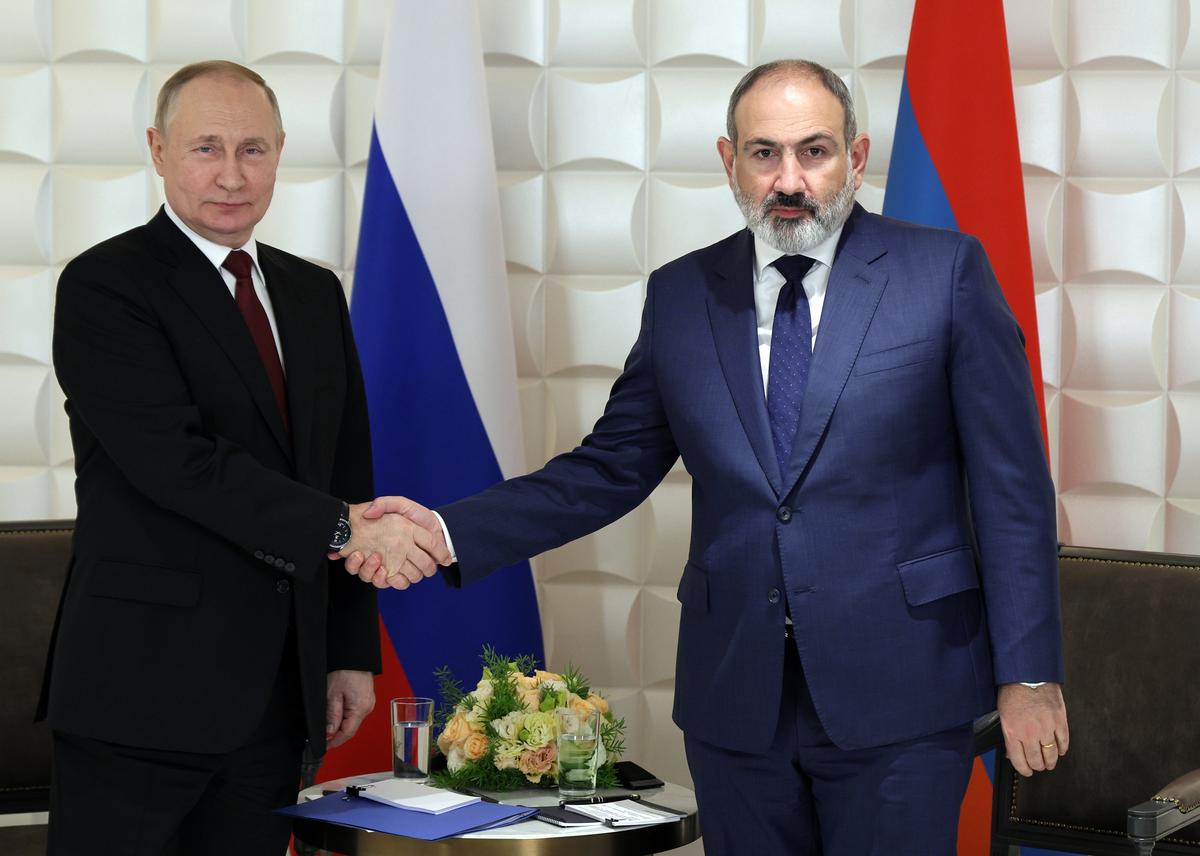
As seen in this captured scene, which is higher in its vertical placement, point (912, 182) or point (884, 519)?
point (912, 182)

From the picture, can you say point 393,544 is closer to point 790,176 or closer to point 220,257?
point 220,257

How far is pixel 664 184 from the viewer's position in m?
4.09

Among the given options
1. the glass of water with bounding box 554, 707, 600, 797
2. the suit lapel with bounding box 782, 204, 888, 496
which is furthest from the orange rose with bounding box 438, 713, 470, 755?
the suit lapel with bounding box 782, 204, 888, 496

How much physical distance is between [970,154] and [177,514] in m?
2.31

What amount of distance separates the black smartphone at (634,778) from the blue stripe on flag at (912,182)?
167 cm

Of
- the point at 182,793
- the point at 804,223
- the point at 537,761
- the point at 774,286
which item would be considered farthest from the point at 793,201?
the point at 182,793

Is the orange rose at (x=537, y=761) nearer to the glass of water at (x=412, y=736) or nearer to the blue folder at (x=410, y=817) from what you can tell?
the blue folder at (x=410, y=817)

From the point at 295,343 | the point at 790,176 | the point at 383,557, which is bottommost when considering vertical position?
the point at 383,557

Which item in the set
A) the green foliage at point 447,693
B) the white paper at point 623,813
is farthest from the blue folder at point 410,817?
the green foliage at point 447,693

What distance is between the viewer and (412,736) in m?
2.92

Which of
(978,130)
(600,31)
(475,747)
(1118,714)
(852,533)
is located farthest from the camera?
(600,31)

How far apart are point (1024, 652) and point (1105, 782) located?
1.20 m

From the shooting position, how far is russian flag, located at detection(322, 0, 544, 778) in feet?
11.8

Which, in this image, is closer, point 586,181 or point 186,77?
point 186,77
